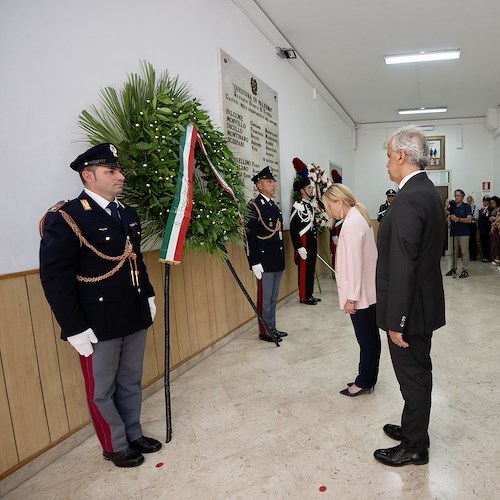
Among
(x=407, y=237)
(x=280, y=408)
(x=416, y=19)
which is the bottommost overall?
(x=280, y=408)

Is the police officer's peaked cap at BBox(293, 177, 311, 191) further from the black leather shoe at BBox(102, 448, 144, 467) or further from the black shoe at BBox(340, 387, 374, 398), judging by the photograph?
the black leather shoe at BBox(102, 448, 144, 467)

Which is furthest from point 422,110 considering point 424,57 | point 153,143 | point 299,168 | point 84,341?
point 84,341

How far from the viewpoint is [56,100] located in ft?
6.24

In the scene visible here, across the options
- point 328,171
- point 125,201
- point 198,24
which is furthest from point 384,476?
point 328,171

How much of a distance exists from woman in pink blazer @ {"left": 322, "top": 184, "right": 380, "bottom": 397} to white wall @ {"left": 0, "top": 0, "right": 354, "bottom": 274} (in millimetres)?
1469

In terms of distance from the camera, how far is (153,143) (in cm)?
198

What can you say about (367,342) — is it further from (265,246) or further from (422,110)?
(422,110)

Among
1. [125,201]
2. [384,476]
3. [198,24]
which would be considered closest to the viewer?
[384,476]

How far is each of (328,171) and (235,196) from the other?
200 inches

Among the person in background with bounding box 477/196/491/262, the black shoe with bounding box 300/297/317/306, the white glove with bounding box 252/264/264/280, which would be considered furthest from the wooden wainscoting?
the person in background with bounding box 477/196/491/262

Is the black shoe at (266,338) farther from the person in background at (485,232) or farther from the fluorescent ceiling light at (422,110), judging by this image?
the fluorescent ceiling light at (422,110)

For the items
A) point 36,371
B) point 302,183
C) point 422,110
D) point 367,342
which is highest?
point 422,110

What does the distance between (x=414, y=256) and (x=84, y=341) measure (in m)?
1.41

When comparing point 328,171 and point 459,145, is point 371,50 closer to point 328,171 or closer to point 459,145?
point 328,171
